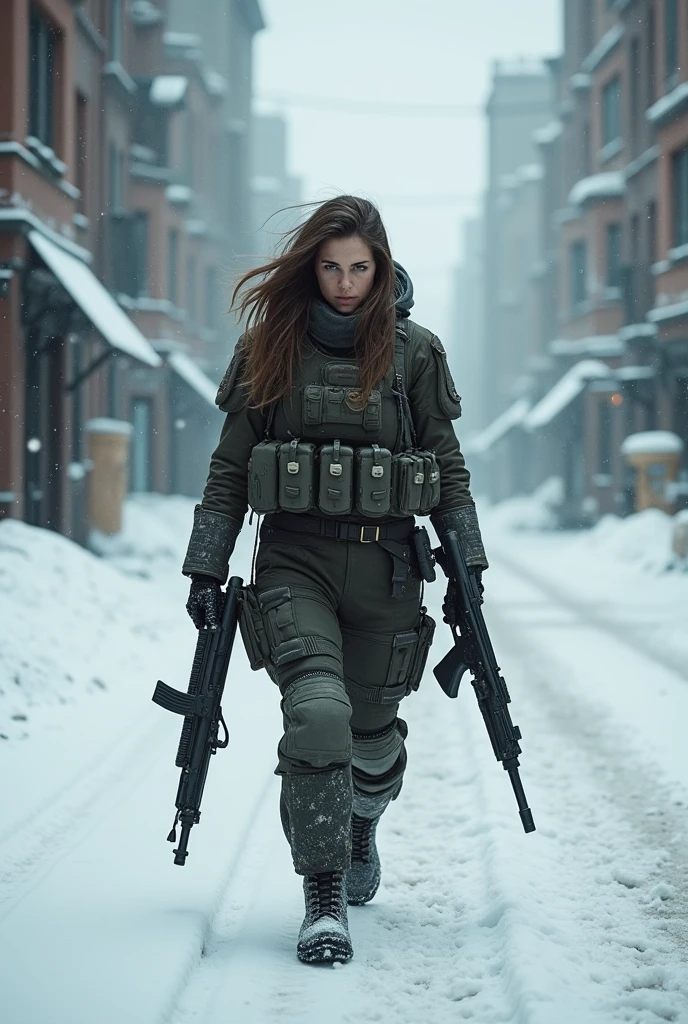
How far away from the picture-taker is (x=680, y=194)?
790 inches

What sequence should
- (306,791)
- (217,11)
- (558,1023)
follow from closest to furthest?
(558,1023)
(306,791)
(217,11)

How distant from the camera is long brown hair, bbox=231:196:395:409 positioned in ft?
12.2

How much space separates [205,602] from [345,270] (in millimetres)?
1056

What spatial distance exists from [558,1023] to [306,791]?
0.91m

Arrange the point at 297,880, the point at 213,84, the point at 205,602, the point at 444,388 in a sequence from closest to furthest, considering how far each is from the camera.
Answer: the point at 205,602 → the point at 444,388 → the point at 297,880 → the point at 213,84

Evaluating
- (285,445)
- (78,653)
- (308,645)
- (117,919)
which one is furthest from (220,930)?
(78,653)

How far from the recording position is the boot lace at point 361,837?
3.92 m

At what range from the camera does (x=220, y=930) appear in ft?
12.0

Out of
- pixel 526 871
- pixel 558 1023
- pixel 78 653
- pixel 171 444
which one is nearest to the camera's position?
pixel 558 1023

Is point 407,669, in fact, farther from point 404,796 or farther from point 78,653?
point 78,653

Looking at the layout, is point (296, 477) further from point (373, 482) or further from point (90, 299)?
point (90, 299)

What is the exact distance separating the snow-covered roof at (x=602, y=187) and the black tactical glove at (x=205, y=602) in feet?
82.6

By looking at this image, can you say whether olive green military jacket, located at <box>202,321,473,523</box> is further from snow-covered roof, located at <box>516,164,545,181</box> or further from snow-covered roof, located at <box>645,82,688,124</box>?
snow-covered roof, located at <box>516,164,545,181</box>

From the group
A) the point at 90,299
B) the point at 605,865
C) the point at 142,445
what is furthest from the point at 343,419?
the point at 142,445
